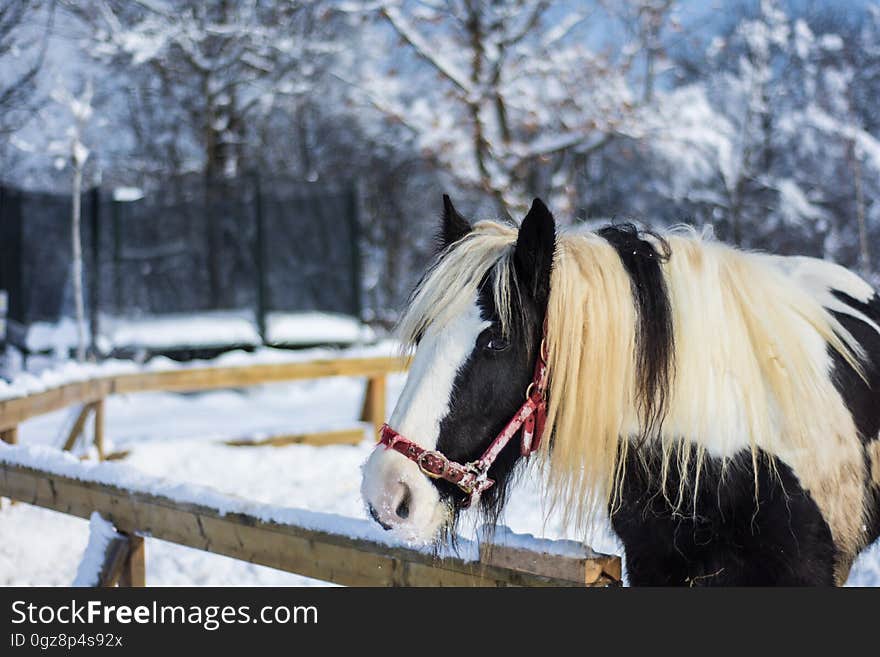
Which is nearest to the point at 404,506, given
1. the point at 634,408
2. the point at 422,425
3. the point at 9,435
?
the point at 422,425

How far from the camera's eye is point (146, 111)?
16.0 metres

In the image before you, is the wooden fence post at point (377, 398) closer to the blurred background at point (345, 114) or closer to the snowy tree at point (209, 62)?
the blurred background at point (345, 114)

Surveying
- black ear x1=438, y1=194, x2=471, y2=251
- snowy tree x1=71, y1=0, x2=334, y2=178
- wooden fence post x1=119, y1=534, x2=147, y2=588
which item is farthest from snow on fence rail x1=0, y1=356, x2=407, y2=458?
snowy tree x1=71, y1=0, x2=334, y2=178

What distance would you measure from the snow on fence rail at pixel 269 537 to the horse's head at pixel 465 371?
0.55 ft

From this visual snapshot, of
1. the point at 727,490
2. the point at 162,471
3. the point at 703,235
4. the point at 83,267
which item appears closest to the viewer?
the point at 727,490

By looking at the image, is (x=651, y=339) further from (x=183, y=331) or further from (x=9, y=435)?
(x=183, y=331)

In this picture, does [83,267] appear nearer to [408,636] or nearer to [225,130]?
[225,130]

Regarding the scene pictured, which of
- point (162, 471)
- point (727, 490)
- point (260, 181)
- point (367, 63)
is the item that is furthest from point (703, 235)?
point (367, 63)

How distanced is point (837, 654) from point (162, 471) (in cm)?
478

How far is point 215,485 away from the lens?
5.34m

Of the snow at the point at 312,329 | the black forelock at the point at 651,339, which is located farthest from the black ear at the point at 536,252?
the snow at the point at 312,329

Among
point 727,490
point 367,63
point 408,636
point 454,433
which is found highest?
point 367,63

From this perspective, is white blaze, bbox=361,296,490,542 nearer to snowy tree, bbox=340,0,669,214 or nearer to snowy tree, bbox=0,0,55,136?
snowy tree, bbox=0,0,55,136

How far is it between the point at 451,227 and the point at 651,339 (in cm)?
63
